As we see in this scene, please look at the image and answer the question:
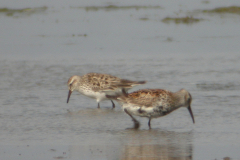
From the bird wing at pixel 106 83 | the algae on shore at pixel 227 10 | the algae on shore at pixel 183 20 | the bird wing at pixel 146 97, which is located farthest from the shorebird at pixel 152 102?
the algae on shore at pixel 227 10

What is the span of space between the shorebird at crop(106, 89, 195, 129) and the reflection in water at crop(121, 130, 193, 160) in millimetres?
502

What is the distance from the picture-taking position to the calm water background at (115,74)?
897cm

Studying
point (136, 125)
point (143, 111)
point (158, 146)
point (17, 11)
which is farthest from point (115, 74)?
point (17, 11)

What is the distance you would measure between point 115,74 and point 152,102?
5.96 metres

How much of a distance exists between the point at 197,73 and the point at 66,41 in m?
8.71

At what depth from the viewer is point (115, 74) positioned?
16.3 m

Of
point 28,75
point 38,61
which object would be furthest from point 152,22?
point 28,75

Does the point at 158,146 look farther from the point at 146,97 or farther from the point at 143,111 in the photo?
the point at 146,97

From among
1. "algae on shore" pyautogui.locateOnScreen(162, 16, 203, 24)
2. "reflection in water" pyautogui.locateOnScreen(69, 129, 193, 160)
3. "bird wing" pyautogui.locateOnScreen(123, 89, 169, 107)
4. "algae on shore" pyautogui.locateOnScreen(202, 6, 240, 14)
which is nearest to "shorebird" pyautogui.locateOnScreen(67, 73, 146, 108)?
"bird wing" pyautogui.locateOnScreen(123, 89, 169, 107)

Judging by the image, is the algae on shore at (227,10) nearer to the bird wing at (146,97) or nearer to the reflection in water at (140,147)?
the bird wing at (146,97)

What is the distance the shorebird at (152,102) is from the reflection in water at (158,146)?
50cm

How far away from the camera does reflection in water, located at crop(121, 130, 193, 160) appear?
27.0 feet

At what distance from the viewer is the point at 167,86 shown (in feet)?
47.0

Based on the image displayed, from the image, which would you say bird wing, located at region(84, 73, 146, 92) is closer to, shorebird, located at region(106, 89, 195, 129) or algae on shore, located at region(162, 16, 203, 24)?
shorebird, located at region(106, 89, 195, 129)
